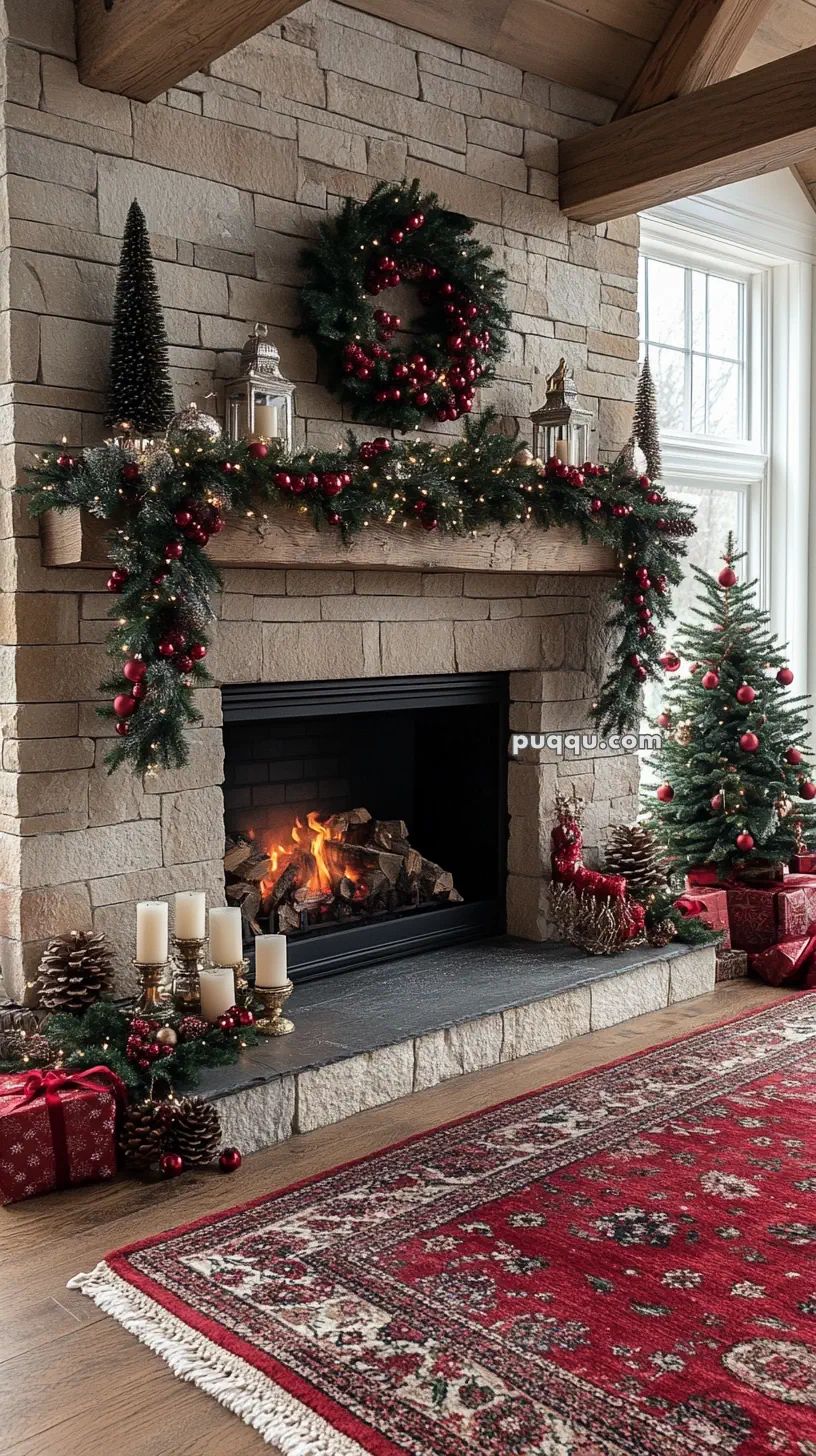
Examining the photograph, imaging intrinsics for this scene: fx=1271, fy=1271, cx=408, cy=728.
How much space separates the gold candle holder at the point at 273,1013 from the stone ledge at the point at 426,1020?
4cm

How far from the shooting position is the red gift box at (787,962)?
4.53m

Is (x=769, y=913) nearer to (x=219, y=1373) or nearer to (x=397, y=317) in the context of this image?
(x=397, y=317)

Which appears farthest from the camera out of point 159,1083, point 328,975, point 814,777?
point 814,777

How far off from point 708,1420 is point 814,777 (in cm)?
443

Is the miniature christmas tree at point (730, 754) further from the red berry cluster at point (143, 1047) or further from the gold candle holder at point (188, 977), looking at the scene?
the red berry cluster at point (143, 1047)

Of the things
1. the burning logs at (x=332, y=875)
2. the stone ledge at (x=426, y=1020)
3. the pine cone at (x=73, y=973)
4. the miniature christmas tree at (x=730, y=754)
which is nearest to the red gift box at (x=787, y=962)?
the stone ledge at (x=426, y=1020)

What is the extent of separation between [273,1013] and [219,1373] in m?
1.27

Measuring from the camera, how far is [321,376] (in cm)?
361

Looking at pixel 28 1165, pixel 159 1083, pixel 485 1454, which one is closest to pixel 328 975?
pixel 159 1083

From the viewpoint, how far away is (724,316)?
18.5 ft

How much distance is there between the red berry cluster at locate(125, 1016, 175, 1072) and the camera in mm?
2945

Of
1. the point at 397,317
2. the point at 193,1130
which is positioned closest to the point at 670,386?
the point at 397,317

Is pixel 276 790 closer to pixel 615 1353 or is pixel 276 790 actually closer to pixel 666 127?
pixel 615 1353

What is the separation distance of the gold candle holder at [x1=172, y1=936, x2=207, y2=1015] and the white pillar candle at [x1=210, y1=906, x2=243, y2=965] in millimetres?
37
